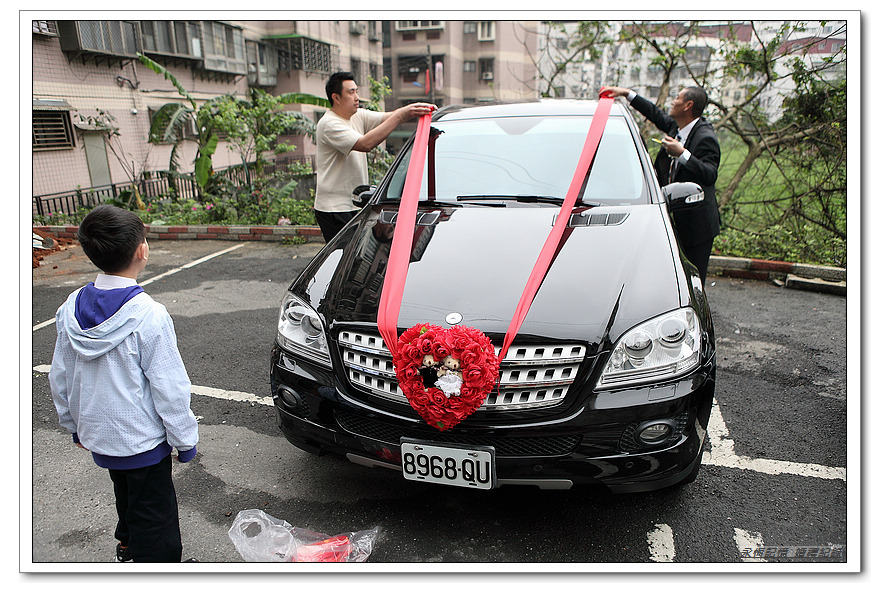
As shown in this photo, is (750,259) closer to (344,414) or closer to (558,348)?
(558,348)

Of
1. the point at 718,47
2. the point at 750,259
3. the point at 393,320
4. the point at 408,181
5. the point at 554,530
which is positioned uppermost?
the point at 718,47

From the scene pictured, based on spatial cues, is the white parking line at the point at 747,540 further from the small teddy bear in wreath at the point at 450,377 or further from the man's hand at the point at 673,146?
the man's hand at the point at 673,146

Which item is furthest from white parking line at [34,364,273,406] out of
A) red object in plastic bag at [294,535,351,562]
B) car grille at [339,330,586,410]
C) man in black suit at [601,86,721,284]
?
man in black suit at [601,86,721,284]

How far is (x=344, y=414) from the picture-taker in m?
2.34

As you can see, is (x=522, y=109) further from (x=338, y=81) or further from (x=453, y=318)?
(x=453, y=318)

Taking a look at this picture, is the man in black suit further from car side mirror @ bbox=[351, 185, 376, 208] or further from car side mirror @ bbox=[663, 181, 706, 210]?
car side mirror @ bbox=[351, 185, 376, 208]

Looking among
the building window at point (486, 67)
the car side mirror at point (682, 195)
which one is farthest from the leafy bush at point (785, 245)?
the building window at point (486, 67)

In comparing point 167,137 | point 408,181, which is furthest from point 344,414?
point 167,137

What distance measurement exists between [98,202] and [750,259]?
11670mm

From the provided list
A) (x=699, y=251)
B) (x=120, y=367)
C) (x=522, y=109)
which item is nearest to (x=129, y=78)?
(x=522, y=109)

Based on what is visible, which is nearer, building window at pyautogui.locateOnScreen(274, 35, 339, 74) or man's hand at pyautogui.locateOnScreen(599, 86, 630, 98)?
man's hand at pyautogui.locateOnScreen(599, 86, 630, 98)

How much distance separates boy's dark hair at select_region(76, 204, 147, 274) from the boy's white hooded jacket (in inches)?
4.0

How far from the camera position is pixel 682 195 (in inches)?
130

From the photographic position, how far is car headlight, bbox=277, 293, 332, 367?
2.43 m
